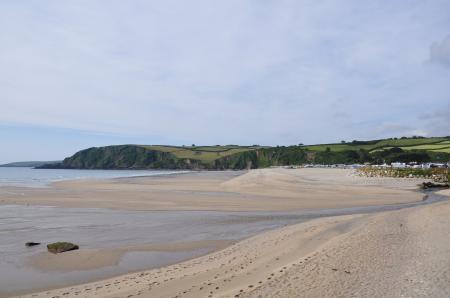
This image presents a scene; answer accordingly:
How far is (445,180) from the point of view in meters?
47.7

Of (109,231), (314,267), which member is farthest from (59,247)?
(314,267)

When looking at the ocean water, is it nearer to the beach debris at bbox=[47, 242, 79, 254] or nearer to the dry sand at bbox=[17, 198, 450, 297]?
the beach debris at bbox=[47, 242, 79, 254]

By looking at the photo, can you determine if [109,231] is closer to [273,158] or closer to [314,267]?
[314,267]

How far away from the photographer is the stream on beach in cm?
1134

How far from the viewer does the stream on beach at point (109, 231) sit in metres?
11.3

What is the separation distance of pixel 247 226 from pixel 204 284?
9.84 metres

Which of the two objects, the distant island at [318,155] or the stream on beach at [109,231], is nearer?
the stream on beach at [109,231]

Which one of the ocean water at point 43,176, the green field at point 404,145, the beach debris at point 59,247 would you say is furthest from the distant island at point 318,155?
the beach debris at point 59,247

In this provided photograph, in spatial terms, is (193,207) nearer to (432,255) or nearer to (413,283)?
(432,255)

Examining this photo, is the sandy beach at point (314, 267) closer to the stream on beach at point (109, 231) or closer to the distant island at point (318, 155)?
the stream on beach at point (109, 231)

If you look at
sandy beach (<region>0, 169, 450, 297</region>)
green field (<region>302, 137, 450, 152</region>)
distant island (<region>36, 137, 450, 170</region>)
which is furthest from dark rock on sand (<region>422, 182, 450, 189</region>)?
green field (<region>302, 137, 450, 152</region>)

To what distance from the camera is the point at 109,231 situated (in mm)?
17641

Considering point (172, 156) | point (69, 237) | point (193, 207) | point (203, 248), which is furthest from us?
point (172, 156)

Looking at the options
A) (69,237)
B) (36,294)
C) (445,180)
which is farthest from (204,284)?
(445,180)
